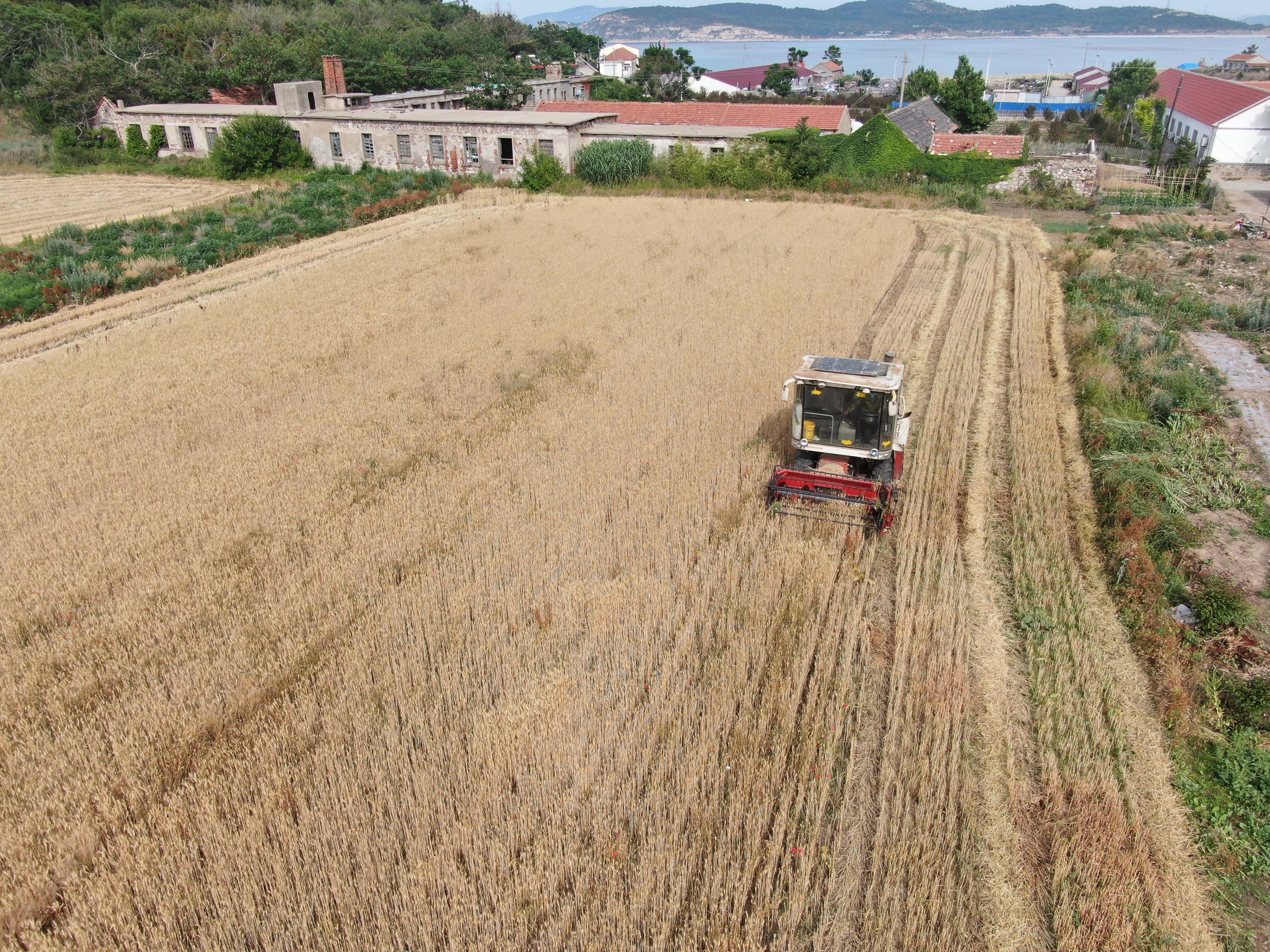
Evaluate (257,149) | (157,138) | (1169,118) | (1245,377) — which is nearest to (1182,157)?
(1169,118)

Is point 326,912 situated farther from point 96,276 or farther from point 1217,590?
point 96,276

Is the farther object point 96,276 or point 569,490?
point 96,276

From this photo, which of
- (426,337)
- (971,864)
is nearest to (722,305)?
(426,337)

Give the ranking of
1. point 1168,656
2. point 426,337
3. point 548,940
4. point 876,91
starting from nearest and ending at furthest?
1. point 548,940
2. point 1168,656
3. point 426,337
4. point 876,91

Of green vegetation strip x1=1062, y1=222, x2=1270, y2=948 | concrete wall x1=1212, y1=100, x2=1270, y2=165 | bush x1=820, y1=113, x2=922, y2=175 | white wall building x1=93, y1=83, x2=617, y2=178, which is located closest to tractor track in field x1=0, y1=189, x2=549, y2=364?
white wall building x1=93, y1=83, x2=617, y2=178

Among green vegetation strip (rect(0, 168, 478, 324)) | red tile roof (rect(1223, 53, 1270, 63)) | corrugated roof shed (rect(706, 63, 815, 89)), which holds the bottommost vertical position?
green vegetation strip (rect(0, 168, 478, 324))

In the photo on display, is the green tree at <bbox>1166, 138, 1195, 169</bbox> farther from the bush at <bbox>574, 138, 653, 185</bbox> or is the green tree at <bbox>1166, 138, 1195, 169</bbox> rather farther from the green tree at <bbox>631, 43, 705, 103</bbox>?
the green tree at <bbox>631, 43, 705, 103</bbox>

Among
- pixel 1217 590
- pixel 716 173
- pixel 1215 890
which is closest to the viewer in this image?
pixel 1215 890
